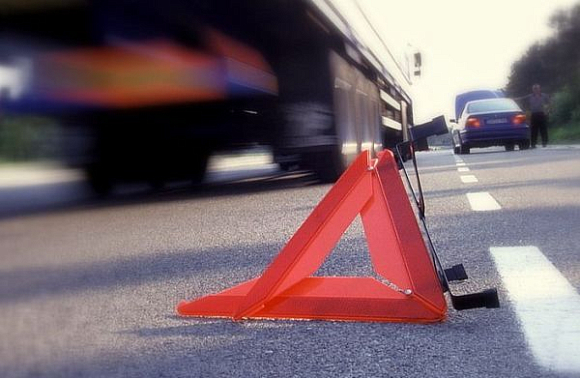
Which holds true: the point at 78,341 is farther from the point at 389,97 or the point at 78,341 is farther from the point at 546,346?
the point at 389,97

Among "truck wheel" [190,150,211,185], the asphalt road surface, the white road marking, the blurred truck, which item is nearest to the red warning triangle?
the asphalt road surface

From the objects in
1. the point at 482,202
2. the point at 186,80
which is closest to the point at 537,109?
the point at 482,202

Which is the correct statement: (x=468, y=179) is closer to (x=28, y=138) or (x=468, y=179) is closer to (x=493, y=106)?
(x=28, y=138)

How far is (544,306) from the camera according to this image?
11.5 ft

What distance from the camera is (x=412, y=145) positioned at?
3.67 m

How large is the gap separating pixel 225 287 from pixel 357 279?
2.56ft

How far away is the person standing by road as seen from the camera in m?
25.1

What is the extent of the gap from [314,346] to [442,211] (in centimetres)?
444

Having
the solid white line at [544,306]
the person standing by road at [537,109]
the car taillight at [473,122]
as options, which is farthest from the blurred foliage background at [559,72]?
the solid white line at [544,306]

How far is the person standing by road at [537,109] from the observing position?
25.1m

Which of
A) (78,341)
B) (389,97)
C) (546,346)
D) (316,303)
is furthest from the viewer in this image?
(389,97)

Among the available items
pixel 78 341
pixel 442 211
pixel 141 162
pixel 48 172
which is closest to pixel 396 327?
pixel 78 341

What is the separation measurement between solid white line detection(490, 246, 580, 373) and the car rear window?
19.2 m

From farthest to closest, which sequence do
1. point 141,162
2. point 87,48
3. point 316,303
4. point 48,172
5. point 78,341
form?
point 141,162, point 87,48, point 48,172, point 316,303, point 78,341
